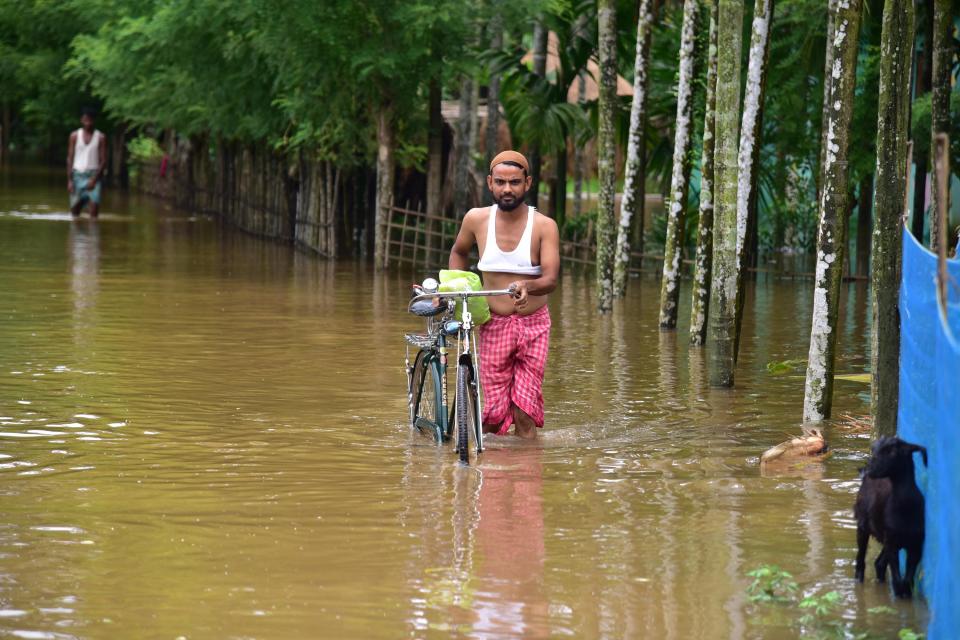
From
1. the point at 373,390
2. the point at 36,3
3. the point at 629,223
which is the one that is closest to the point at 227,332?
the point at 373,390

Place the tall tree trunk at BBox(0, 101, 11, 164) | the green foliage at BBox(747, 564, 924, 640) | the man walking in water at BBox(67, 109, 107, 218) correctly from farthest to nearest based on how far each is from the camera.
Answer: the tall tree trunk at BBox(0, 101, 11, 164) < the man walking in water at BBox(67, 109, 107, 218) < the green foliage at BBox(747, 564, 924, 640)

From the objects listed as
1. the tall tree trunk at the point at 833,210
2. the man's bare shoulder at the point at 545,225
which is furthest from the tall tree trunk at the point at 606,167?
the man's bare shoulder at the point at 545,225

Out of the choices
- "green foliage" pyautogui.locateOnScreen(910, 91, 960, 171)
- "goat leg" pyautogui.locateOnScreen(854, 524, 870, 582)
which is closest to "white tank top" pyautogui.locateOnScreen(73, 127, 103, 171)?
"green foliage" pyautogui.locateOnScreen(910, 91, 960, 171)

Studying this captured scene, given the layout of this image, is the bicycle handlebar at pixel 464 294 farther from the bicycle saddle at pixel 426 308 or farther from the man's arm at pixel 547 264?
the man's arm at pixel 547 264

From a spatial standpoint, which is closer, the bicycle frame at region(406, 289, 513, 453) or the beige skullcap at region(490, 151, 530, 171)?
the bicycle frame at region(406, 289, 513, 453)

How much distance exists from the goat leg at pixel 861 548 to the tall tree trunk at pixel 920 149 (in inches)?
439

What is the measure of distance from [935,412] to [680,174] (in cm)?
1010

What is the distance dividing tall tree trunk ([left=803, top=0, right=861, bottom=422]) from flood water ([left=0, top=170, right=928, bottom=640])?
314 mm

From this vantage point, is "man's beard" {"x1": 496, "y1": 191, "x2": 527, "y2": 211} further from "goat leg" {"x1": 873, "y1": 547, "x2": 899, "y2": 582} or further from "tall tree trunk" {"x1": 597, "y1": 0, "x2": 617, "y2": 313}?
"tall tree trunk" {"x1": 597, "y1": 0, "x2": 617, "y2": 313}

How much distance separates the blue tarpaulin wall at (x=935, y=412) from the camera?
513 cm

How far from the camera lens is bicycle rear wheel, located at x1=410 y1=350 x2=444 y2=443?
31.3ft

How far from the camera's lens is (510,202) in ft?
30.7

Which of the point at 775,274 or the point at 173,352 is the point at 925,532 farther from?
the point at 775,274

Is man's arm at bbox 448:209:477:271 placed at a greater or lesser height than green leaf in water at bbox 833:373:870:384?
greater
